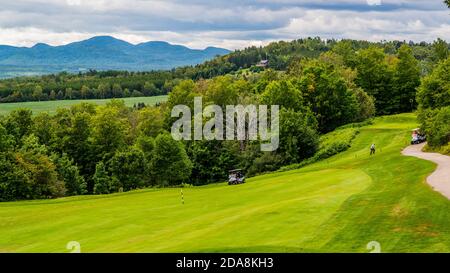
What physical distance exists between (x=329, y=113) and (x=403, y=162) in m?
60.8

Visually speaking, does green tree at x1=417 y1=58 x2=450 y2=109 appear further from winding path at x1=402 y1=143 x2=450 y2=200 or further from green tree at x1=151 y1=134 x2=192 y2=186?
green tree at x1=151 y1=134 x2=192 y2=186

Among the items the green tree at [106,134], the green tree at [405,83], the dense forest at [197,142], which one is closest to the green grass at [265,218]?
the dense forest at [197,142]

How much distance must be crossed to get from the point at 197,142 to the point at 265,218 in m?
65.0

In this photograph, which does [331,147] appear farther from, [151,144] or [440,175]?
[440,175]

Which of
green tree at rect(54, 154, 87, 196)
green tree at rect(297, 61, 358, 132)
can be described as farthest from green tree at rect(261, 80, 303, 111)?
green tree at rect(54, 154, 87, 196)

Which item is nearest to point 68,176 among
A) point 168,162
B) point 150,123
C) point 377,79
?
point 168,162

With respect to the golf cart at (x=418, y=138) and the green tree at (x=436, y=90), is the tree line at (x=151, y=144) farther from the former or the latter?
the green tree at (x=436, y=90)

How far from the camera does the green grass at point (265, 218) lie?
21719 mm

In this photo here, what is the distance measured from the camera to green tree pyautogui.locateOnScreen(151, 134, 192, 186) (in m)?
80.9

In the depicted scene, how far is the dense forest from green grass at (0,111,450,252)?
2100 centimetres

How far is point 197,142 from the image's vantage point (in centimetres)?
9200

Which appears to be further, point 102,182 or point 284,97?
point 284,97
